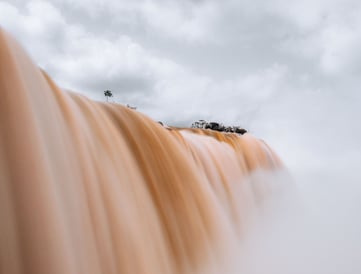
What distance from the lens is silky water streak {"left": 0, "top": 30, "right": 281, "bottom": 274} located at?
171cm

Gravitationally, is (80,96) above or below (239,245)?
above

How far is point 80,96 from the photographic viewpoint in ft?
11.1

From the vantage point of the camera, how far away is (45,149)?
2.00m

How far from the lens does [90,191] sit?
2441 mm

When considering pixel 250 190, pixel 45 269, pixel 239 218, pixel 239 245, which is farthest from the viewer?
pixel 250 190

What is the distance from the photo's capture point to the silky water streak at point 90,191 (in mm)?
1708

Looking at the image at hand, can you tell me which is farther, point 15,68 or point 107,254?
point 107,254

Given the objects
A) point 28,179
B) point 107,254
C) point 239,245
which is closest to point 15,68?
point 28,179

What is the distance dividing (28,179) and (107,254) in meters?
0.85

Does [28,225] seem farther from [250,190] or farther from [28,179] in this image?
[250,190]

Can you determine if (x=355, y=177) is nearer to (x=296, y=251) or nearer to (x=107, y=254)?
(x=296, y=251)

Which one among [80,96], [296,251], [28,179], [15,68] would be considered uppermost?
[80,96]

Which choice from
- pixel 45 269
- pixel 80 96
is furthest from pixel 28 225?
pixel 80 96

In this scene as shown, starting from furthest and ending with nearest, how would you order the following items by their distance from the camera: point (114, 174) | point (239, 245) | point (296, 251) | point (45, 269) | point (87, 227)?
point (296, 251) < point (239, 245) < point (114, 174) < point (87, 227) < point (45, 269)
